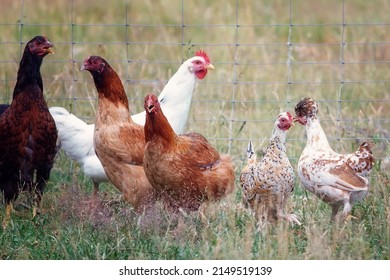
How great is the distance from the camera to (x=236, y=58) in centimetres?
785

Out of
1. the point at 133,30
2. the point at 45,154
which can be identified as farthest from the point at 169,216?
the point at 133,30

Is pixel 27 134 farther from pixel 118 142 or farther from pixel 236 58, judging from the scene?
pixel 236 58

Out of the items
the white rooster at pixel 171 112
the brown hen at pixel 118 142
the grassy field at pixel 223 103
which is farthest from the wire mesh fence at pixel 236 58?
the brown hen at pixel 118 142

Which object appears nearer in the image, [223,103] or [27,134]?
[27,134]

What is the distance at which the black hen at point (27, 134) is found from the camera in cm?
641

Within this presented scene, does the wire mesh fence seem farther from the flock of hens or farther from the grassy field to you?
the flock of hens

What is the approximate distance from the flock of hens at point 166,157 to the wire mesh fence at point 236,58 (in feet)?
3.49

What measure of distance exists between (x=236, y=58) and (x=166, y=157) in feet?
6.55

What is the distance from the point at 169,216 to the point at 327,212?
3.95 feet

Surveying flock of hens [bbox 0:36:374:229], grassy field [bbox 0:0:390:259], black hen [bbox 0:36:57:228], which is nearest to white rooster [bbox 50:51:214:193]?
flock of hens [bbox 0:36:374:229]

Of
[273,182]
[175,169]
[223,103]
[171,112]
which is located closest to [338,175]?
[273,182]

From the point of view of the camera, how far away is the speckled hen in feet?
19.6

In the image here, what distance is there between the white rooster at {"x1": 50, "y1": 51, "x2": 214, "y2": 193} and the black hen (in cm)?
51

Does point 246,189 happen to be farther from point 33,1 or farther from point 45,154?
point 33,1
